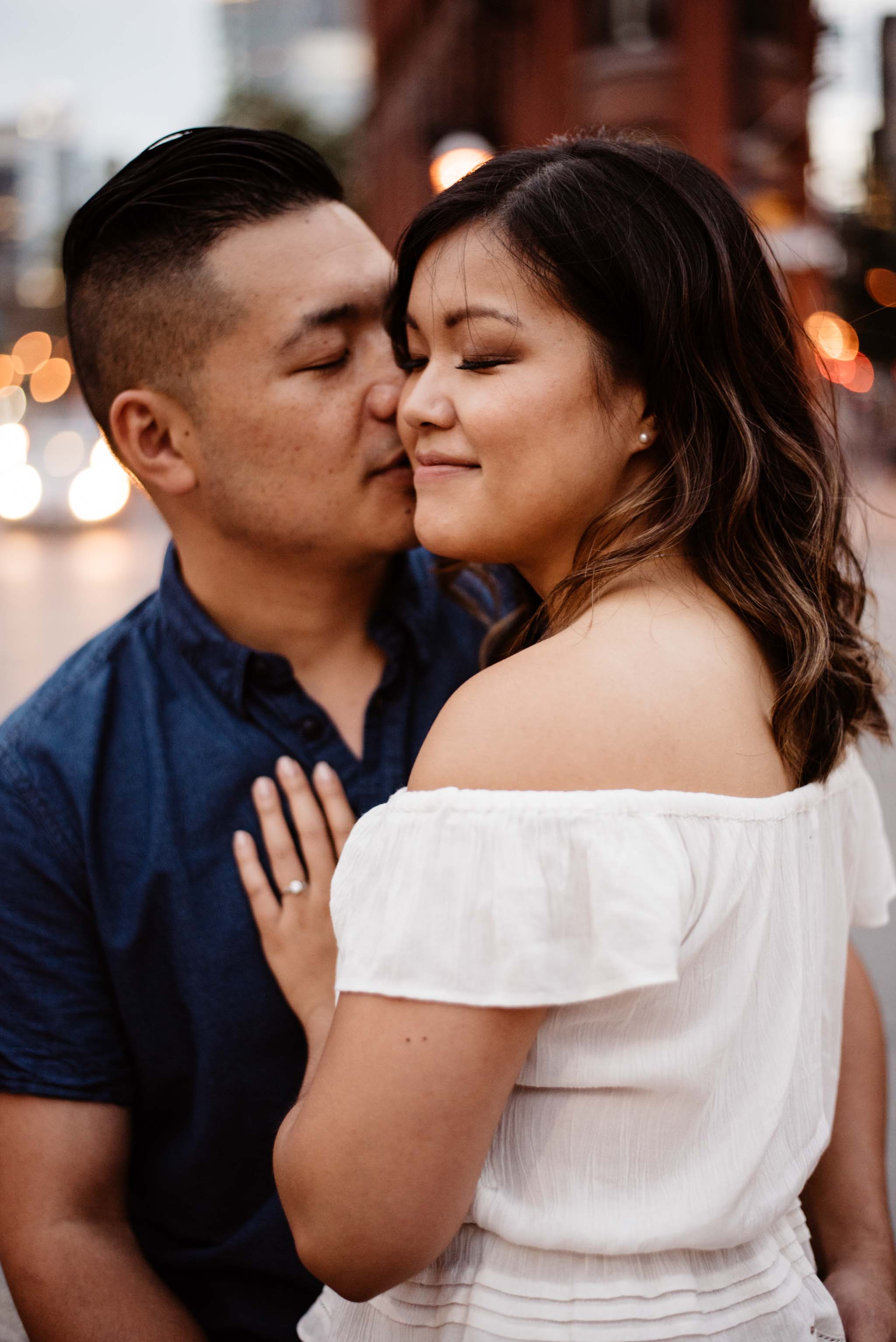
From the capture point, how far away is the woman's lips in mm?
1815

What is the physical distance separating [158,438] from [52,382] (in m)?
57.3

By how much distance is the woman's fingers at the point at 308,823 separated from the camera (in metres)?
2.07

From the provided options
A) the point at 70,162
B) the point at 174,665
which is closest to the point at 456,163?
the point at 174,665

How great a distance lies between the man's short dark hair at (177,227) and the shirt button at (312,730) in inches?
27.4

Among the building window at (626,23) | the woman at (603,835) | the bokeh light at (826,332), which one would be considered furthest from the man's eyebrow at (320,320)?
the building window at (626,23)

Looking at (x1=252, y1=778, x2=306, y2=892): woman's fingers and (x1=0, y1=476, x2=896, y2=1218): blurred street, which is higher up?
(x1=252, y1=778, x2=306, y2=892): woman's fingers

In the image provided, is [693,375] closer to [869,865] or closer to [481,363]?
[481,363]

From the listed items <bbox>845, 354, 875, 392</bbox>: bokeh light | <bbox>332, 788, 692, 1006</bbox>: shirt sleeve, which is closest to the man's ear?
<bbox>332, 788, 692, 1006</bbox>: shirt sleeve

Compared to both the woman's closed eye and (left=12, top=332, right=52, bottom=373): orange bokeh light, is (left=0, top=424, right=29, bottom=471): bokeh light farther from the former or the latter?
(left=12, top=332, right=52, bottom=373): orange bokeh light

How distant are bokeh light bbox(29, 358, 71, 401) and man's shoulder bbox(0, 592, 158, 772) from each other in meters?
54.5

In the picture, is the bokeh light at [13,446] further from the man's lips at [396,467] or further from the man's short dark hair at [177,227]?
the man's lips at [396,467]

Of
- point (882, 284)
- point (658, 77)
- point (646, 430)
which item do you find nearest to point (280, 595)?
point (646, 430)

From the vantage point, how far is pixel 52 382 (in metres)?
55.5

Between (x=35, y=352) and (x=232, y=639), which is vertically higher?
(x=232, y=639)
